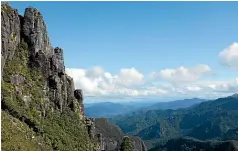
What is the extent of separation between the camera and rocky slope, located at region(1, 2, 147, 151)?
126 meters

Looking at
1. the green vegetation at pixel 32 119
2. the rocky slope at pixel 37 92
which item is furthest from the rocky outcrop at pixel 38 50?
the green vegetation at pixel 32 119

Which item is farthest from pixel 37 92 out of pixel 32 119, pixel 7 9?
pixel 7 9

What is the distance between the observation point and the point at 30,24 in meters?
153

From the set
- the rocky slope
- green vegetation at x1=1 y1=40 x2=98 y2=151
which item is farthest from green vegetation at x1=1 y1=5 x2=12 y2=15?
green vegetation at x1=1 y1=40 x2=98 y2=151

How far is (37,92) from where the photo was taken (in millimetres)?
141375

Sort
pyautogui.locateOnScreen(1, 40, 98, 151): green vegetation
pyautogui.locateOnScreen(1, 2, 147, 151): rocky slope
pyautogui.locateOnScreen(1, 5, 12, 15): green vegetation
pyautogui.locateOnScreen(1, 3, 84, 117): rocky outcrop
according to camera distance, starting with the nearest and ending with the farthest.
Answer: pyautogui.locateOnScreen(1, 40, 98, 151): green vegetation, pyautogui.locateOnScreen(1, 2, 147, 151): rocky slope, pyautogui.locateOnScreen(1, 5, 12, 15): green vegetation, pyautogui.locateOnScreen(1, 3, 84, 117): rocky outcrop

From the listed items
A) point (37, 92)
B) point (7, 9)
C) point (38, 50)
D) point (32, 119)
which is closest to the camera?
point (32, 119)

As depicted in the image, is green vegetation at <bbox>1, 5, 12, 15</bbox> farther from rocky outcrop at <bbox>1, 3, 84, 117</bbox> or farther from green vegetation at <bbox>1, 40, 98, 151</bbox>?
green vegetation at <bbox>1, 40, 98, 151</bbox>

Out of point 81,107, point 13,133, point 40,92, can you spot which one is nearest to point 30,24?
point 40,92

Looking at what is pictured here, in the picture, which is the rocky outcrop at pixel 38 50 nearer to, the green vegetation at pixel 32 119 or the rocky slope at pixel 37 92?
the rocky slope at pixel 37 92

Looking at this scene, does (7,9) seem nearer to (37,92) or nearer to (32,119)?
(37,92)

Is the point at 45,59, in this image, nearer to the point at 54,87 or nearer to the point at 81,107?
the point at 54,87

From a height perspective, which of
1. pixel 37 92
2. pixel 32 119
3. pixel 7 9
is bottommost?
pixel 32 119

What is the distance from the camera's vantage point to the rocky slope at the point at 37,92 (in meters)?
126
